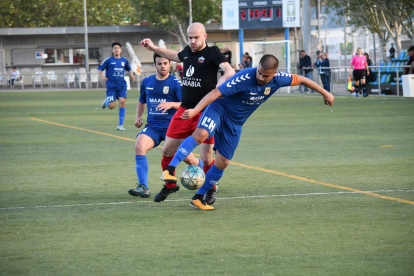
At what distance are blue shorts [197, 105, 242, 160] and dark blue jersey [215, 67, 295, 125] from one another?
67mm

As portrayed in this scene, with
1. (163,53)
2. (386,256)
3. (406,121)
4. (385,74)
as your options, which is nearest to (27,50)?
(385,74)

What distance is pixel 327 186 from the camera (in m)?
8.88

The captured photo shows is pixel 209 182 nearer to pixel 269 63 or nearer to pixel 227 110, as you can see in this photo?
pixel 227 110

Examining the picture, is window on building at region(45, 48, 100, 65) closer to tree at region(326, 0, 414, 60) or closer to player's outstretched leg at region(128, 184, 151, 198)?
tree at region(326, 0, 414, 60)

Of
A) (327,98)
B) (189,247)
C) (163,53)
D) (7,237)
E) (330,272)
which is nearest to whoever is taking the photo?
(330,272)

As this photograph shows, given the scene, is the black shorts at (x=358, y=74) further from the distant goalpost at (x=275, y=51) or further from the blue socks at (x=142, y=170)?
the blue socks at (x=142, y=170)

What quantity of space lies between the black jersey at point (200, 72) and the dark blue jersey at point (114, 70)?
11603mm

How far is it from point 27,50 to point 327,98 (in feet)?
179

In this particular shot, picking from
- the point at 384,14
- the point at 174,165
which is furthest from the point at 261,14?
the point at 174,165

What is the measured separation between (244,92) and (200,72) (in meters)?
0.83

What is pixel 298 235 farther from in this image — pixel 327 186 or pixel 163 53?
pixel 163 53

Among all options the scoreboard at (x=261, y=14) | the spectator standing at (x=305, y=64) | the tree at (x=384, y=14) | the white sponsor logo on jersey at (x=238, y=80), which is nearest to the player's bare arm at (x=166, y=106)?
the white sponsor logo on jersey at (x=238, y=80)

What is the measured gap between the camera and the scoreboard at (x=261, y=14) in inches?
1473

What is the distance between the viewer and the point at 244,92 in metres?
7.49
